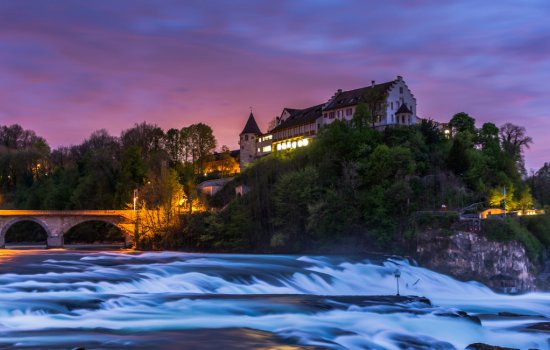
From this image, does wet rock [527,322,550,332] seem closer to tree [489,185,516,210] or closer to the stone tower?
tree [489,185,516,210]

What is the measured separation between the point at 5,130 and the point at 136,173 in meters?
53.3

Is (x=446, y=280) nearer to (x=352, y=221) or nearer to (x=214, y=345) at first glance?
(x=352, y=221)

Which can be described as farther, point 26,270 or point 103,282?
point 26,270

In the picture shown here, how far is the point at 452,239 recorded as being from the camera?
45.0m

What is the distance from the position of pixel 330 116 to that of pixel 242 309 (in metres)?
57.8

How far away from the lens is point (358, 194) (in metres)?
54.2

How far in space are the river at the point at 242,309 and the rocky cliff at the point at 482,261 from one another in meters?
3.25

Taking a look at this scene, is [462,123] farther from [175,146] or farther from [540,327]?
[175,146]

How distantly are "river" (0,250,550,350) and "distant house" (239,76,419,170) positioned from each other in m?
35.2

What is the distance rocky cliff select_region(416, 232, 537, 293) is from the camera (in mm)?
42562

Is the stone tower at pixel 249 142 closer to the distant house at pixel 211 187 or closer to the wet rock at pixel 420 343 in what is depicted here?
the distant house at pixel 211 187

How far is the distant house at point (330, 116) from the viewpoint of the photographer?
234 ft

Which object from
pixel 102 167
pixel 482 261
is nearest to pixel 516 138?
pixel 482 261

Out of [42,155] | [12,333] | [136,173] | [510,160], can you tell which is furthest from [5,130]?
[12,333]
